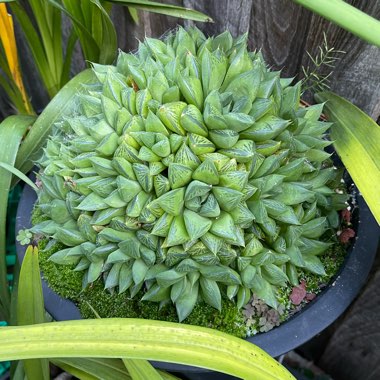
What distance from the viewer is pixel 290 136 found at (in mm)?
676

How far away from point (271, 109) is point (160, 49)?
192mm

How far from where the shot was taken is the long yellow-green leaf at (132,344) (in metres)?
0.49

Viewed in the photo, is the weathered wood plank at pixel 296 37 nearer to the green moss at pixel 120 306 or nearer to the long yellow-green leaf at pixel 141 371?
the green moss at pixel 120 306

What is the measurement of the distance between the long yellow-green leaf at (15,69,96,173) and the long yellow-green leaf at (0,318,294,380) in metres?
0.45

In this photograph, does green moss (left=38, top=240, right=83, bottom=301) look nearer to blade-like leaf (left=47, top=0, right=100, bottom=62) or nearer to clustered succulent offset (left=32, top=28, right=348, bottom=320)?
clustered succulent offset (left=32, top=28, right=348, bottom=320)

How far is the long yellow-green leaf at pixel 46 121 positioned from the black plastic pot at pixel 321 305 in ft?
0.57

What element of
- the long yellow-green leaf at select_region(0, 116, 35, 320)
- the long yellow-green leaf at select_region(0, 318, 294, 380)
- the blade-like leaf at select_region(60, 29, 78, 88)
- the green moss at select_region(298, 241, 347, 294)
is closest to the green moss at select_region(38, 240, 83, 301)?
the long yellow-green leaf at select_region(0, 116, 35, 320)

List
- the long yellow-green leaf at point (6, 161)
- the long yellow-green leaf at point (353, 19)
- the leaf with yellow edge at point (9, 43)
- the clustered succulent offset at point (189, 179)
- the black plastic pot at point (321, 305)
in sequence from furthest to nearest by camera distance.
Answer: the leaf with yellow edge at point (9, 43), the long yellow-green leaf at point (6, 161), the black plastic pot at point (321, 305), the clustered succulent offset at point (189, 179), the long yellow-green leaf at point (353, 19)

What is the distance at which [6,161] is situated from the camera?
2.75 feet

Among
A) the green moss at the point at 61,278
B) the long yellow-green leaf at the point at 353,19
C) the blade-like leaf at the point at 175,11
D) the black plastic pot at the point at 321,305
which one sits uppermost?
the long yellow-green leaf at the point at 353,19

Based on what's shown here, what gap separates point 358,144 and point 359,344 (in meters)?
0.59

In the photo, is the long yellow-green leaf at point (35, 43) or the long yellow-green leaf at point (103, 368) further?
the long yellow-green leaf at point (35, 43)

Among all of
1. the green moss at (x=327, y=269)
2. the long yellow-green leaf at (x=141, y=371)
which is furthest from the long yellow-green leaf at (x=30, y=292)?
the green moss at (x=327, y=269)

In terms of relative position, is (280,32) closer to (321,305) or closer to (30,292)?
(321,305)
